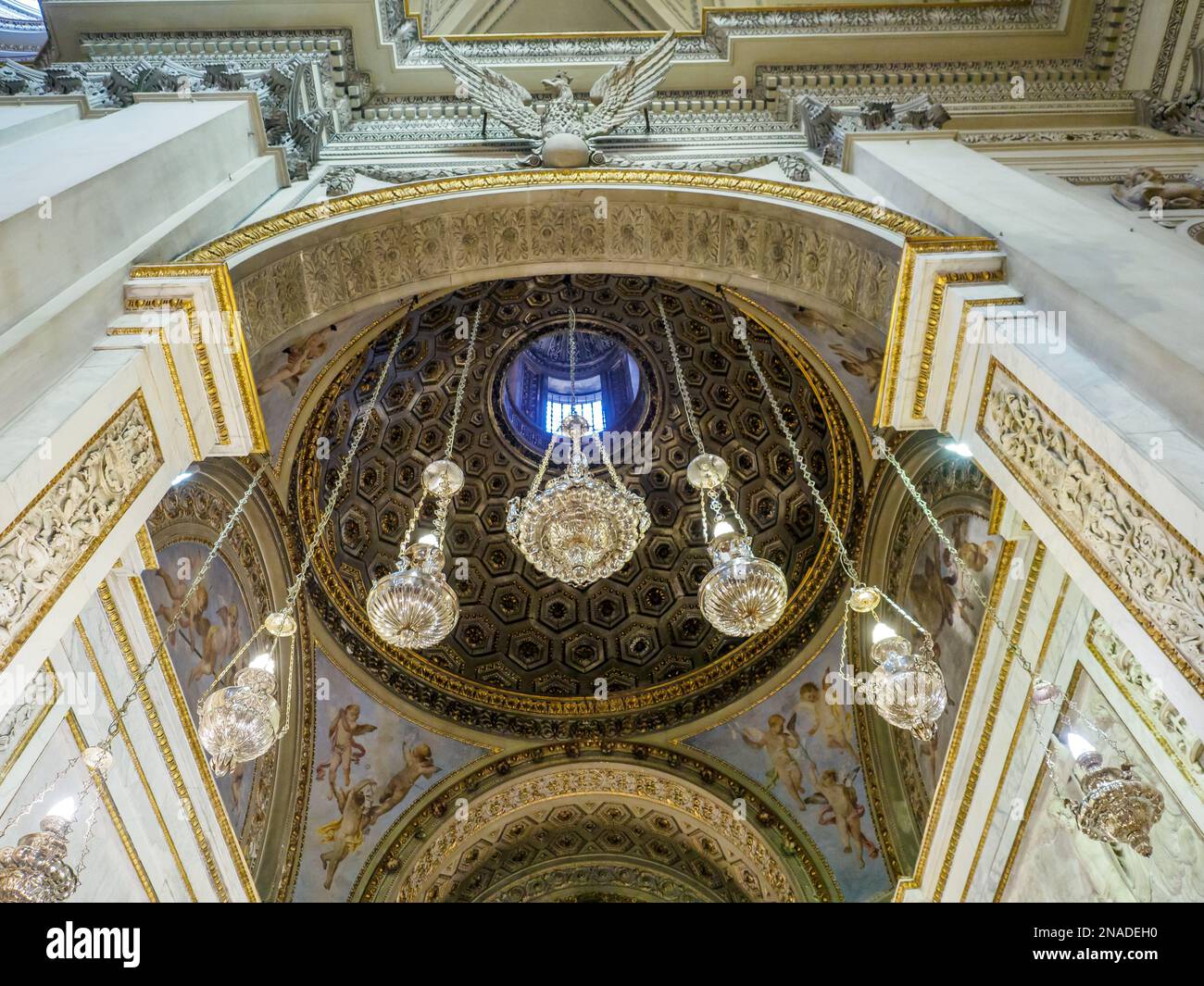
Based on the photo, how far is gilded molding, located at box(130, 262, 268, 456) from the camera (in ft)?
16.5

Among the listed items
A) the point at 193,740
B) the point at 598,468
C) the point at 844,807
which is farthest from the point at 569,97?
the point at 844,807

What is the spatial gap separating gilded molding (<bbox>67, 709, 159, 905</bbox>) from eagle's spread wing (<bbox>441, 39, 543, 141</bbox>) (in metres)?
5.93

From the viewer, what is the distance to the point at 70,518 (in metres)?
4.04

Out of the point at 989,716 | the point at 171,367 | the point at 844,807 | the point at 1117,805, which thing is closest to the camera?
the point at 1117,805

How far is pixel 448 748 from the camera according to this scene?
38.2ft

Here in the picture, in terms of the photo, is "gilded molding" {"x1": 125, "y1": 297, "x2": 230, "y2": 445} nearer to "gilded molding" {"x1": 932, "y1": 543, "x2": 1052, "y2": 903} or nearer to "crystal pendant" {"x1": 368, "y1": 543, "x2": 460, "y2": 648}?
"crystal pendant" {"x1": 368, "y1": 543, "x2": 460, "y2": 648}

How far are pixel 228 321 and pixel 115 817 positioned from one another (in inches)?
134

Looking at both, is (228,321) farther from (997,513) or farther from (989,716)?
(989,716)

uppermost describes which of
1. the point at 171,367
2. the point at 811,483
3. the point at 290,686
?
the point at 171,367

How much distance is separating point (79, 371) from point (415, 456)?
25.5 ft

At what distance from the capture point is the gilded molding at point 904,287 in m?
5.27

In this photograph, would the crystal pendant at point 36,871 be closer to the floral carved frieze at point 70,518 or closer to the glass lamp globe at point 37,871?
the glass lamp globe at point 37,871

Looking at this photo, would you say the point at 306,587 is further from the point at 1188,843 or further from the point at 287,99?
the point at 1188,843
